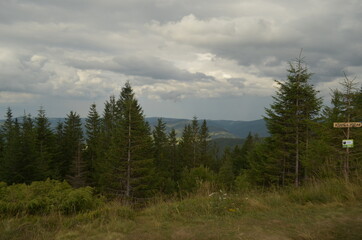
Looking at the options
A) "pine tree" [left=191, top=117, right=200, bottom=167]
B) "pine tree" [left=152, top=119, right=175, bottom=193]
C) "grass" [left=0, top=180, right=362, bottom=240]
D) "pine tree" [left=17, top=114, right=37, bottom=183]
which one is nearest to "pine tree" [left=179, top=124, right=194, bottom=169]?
"pine tree" [left=191, top=117, right=200, bottom=167]

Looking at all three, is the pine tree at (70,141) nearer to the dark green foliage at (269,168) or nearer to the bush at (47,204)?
the dark green foliage at (269,168)

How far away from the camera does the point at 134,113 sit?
23.5 metres

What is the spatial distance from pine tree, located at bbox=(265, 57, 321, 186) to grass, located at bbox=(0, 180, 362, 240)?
35.4ft

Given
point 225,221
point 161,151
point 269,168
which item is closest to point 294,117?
point 269,168

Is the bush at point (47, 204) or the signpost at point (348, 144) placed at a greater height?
the signpost at point (348, 144)

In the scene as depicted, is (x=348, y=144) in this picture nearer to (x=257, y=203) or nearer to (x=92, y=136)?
(x=257, y=203)

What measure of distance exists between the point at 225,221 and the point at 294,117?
14.4 metres

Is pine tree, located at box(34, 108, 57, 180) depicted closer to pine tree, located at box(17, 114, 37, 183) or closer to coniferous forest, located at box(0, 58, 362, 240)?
pine tree, located at box(17, 114, 37, 183)

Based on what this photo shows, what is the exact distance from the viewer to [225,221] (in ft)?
15.6

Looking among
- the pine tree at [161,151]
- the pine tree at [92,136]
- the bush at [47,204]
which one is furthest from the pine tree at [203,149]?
the bush at [47,204]

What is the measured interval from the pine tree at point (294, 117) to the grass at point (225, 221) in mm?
10794

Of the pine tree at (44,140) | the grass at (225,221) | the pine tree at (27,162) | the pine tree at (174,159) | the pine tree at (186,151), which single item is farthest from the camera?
the pine tree at (186,151)

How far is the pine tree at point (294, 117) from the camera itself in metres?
16.5

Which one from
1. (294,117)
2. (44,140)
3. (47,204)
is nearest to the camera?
(47,204)
